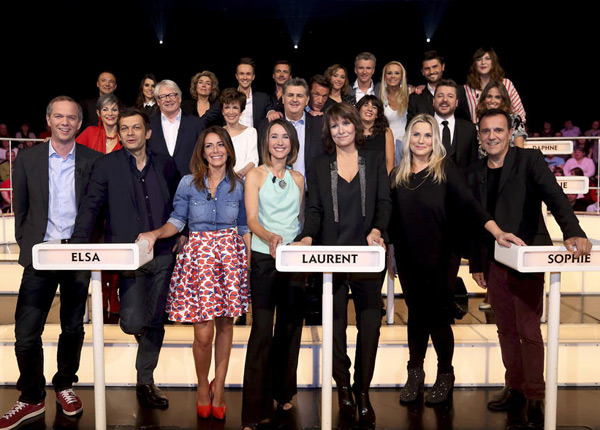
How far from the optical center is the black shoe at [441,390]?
2904mm

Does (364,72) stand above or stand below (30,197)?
above

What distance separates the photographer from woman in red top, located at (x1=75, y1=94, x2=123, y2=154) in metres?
3.47

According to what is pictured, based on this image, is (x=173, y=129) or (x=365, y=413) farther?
(x=173, y=129)

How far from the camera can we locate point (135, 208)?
2.75 m

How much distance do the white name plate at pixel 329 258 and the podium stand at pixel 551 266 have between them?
0.55 meters

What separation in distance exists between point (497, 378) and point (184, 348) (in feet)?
5.60

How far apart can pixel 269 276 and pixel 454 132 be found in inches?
56.9

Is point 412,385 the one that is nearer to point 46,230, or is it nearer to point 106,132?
point 46,230

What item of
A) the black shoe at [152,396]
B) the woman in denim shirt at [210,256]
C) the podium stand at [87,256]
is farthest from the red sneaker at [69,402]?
the podium stand at [87,256]

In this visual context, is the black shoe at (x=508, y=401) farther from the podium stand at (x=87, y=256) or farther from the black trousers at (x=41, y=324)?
the black trousers at (x=41, y=324)

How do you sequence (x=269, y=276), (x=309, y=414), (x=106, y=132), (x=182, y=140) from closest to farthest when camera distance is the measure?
1. (x=269, y=276)
2. (x=309, y=414)
3. (x=182, y=140)
4. (x=106, y=132)

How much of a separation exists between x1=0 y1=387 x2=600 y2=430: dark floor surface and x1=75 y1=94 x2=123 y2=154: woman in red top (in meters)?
1.39

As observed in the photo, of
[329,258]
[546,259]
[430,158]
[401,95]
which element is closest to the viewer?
[329,258]

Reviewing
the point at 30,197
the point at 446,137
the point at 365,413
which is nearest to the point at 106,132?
the point at 30,197
